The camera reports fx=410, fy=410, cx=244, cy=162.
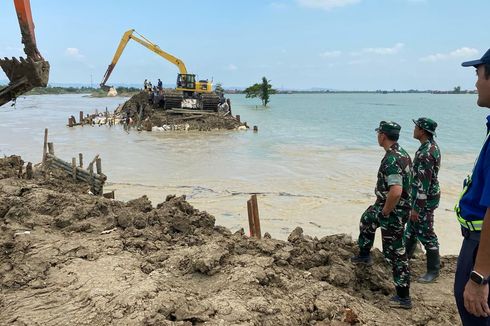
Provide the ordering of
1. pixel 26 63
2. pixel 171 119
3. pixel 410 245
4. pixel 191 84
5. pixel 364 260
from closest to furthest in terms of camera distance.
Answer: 1. pixel 364 260
2. pixel 410 245
3. pixel 26 63
4. pixel 171 119
5. pixel 191 84

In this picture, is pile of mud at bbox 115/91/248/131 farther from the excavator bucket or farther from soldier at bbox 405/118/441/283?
soldier at bbox 405/118/441/283

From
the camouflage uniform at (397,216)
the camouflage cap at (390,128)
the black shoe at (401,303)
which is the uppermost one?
the camouflage cap at (390,128)

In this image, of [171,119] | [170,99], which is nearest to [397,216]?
[171,119]

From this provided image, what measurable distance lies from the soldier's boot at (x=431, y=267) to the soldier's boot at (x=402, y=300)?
90cm

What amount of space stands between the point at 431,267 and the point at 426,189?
3.45 feet

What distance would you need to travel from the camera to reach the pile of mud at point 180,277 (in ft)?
12.2

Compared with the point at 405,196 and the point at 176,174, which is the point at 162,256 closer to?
the point at 405,196

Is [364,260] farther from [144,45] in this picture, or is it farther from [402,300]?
[144,45]

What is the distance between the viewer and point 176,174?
14.9m

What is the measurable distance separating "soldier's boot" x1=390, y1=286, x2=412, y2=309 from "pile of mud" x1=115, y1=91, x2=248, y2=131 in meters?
25.7

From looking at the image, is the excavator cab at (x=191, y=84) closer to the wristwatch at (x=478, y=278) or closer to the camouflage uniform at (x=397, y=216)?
the camouflage uniform at (x=397, y=216)

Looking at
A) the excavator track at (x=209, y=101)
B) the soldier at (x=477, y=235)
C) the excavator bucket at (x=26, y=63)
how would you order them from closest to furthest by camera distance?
the soldier at (x=477, y=235)
the excavator bucket at (x=26, y=63)
the excavator track at (x=209, y=101)

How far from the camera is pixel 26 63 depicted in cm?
620

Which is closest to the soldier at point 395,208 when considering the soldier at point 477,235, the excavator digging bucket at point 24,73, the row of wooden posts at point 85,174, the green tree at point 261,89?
the soldier at point 477,235
